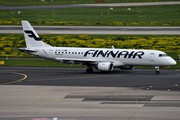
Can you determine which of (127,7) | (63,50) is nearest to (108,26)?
Result: (127,7)

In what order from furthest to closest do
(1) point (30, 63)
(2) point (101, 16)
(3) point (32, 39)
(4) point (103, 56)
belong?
(2) point (101, 16)
(1) point (30, 63)
(3) point (32, 39)
(4) point (103, 56)

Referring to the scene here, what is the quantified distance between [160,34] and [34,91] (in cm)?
5553

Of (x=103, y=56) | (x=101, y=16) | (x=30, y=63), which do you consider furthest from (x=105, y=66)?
(x=101, y=16)

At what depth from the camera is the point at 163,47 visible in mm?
74250

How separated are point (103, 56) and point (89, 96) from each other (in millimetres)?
19726

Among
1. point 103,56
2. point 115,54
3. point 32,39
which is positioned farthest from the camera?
point 32,39

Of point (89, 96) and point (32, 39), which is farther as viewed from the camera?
point (32, 39)

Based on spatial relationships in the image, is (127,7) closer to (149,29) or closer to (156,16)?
(156,16)

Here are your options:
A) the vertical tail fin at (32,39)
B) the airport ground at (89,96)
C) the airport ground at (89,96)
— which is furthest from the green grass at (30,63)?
the airport ground at (89,96)

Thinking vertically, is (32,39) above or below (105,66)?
above

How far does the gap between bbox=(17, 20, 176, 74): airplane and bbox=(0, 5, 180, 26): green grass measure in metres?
49.0

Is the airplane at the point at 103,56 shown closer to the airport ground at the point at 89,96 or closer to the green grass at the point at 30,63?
the airport ground at the point at 89,96

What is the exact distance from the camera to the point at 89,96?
32719 millimetres

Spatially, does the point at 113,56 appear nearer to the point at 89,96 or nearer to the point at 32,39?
the point at 32,39
